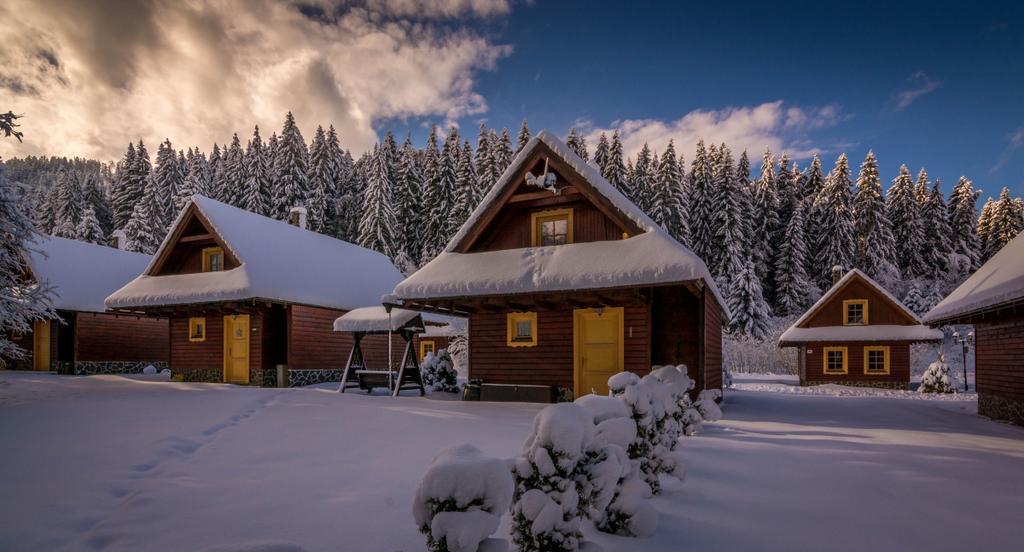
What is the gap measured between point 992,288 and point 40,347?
3710 cm

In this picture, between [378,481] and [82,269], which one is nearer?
[378,481]

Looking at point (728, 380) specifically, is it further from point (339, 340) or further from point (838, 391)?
point (339, 340)

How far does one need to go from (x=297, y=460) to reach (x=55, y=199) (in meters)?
72.9

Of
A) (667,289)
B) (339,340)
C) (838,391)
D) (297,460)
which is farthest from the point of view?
(838,391)

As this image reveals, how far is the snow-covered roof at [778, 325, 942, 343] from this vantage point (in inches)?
1054

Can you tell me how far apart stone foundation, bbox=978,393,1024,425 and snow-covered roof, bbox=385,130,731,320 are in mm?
7095

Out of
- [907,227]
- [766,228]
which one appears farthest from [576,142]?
[907,227]

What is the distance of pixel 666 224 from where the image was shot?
153 ft

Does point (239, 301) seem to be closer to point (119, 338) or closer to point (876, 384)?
point (119, 338)

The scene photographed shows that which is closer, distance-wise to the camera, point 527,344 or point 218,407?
point 218,407

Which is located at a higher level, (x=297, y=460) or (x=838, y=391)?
(x=297, y=460)

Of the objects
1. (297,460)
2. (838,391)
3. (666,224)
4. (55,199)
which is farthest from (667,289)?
(55,199)

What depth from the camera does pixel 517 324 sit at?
1594 centimetres

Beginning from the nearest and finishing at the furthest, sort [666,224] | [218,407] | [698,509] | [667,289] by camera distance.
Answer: [698,509], [218,407], [667,289], [666,224]
